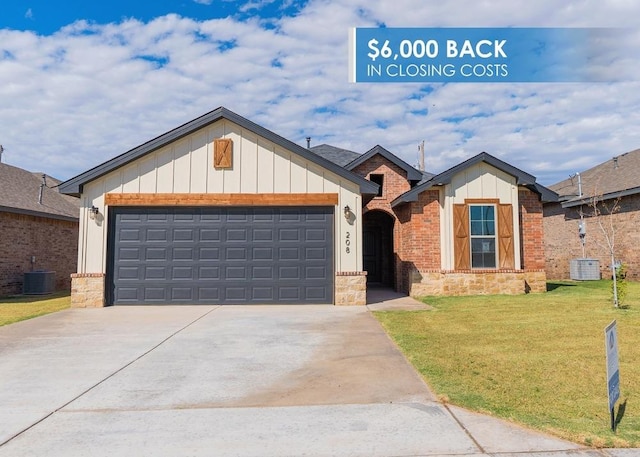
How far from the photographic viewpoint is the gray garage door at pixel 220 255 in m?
12.6

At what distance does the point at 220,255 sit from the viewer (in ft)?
41.9

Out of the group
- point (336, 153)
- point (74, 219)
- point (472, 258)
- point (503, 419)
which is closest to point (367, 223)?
point (336, 153)

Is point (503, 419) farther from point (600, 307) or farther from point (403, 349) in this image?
point (600, 307)

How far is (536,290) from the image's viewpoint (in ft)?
49.0

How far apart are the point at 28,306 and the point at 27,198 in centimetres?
→ 696

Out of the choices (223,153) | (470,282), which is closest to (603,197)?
(470,282)

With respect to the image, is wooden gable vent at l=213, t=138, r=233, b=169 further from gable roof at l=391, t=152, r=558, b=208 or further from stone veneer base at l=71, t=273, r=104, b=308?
gable roof at l=391, t=152, r=558, b=208

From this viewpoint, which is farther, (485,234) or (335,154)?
(335,154)

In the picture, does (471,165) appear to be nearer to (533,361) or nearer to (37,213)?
(533,361)

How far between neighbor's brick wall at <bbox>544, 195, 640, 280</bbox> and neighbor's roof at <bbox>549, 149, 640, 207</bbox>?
53cm

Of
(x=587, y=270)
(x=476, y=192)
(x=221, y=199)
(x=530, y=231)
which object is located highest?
(x=476, y=192)

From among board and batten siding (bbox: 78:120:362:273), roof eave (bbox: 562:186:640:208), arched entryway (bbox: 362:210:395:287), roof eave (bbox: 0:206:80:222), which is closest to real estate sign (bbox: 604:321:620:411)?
board and batten siding (bbox: 78:120:362:273)

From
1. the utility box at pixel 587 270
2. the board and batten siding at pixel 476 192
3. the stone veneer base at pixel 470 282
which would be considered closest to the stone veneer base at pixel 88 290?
the stone veneer base at pixel 470 282

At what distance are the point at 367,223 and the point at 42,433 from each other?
1765 centimetres
